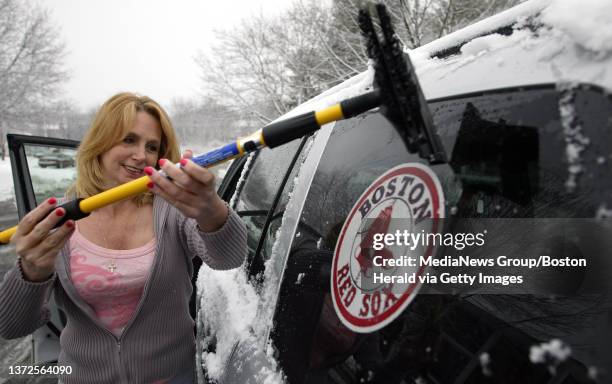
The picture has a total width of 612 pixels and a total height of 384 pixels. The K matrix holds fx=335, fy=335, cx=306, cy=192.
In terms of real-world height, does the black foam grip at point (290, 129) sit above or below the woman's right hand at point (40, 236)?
above

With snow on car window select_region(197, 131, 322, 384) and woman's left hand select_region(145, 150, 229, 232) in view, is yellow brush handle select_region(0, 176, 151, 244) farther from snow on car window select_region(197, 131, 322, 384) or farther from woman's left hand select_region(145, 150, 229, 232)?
snow on car window select_region(197, 131, 322, 384)

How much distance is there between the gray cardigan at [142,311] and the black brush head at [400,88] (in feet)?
2.32

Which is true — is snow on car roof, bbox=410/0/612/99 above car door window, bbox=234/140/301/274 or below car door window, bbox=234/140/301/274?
above

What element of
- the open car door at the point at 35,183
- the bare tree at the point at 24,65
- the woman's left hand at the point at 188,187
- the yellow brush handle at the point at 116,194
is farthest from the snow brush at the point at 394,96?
the bare tree at the point at 24,65

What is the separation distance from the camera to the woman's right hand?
1.03 m

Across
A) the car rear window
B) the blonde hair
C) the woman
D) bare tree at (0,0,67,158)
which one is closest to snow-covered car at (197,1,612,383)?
the car rear window

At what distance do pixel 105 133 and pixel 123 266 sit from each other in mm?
542

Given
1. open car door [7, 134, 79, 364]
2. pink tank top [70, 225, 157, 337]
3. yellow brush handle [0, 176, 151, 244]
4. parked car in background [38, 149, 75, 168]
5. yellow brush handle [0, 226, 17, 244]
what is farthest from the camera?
parked car in background [38, 149, 75, 168]

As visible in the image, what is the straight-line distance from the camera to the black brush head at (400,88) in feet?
2.42

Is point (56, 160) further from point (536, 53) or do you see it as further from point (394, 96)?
point (536, 53)

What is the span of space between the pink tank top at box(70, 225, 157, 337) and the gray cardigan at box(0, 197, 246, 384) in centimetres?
3

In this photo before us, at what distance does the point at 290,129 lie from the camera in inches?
34.3

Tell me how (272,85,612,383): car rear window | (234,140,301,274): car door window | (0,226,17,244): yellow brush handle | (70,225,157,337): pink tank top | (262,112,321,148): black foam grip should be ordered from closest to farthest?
(272,85,612,383): car rear window → (262,112,321,148): black foam grip → (0,226,17,244): yellow brush handle → (70,225,157,337): pink tank top → (234,140,301,274): car door window

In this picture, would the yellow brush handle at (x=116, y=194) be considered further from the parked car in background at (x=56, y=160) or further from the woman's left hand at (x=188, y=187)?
the parked car in background at (x=56, y=160)
